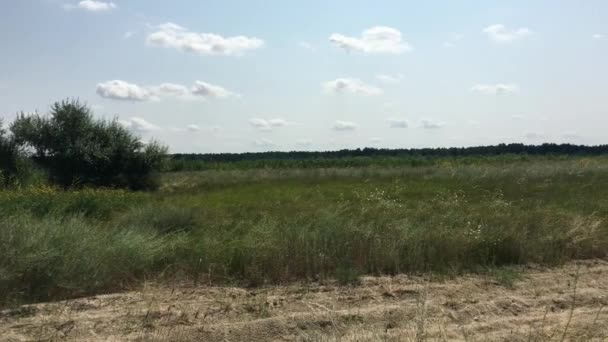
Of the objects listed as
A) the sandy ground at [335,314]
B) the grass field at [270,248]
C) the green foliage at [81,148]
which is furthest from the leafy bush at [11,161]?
the sandy ground at [335,314]

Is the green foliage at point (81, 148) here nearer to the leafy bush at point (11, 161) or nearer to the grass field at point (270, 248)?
the leafy bush at point (11, 161)

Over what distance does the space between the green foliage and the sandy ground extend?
24.5 meters

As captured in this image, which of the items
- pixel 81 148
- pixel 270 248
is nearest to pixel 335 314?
pixel 270 248

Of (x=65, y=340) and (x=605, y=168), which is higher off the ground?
(x=605, y=168)

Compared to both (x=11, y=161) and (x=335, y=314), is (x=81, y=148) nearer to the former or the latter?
(x=11, y=161)

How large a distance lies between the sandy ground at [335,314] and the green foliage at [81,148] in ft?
80.2

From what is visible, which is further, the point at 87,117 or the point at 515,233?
the point at 87,117

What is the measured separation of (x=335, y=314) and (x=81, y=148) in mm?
25866

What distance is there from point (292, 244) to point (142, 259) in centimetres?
203

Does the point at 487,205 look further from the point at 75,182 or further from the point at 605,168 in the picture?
the point at 75,182

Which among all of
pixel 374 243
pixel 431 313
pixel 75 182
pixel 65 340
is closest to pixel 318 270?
pixel 374 243

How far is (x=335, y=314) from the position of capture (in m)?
5.18

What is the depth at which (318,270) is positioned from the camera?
6.73m

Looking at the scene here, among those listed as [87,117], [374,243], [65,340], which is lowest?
[65,340]
